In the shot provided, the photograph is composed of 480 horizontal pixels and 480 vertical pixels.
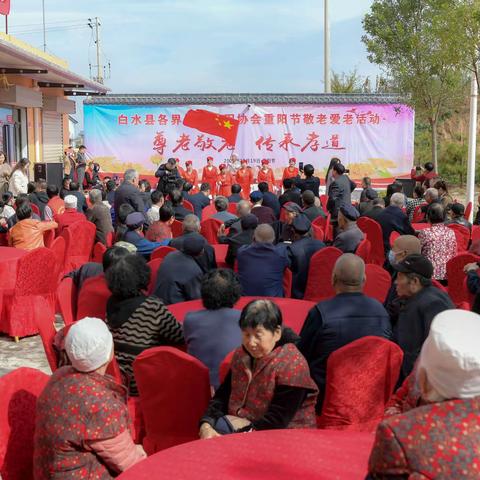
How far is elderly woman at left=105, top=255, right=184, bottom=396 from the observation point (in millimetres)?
3668

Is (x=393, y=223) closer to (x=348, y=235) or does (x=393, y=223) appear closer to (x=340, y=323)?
(x=348, y=235)

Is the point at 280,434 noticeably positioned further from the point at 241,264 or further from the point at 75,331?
the point at 241,264

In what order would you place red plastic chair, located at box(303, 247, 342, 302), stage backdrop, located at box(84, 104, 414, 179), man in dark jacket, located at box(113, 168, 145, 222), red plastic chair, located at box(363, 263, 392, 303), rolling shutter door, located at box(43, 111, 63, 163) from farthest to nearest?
stage backdrop, located at box(84, 104, 414, 179), rolling shutter door, located at box(43, 111, 63, 163), man in dark jacket, located at box(113, 168, 145, 222), red plastic chair, located at box(303, 247, 342, 302), red plastic chair, located at box(363, 263, 392, 303)

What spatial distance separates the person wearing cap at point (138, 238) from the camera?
20.5ft

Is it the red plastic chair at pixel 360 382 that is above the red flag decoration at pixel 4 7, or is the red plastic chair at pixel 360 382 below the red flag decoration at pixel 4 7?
below

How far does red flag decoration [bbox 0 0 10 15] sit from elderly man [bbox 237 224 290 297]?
13128mm

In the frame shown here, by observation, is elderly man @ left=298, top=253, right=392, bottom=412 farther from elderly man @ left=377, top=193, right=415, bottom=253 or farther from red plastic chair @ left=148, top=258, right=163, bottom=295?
elderly man @ left=377, top=193, right=415, bottom=253

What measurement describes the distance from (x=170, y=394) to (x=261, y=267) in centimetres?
240

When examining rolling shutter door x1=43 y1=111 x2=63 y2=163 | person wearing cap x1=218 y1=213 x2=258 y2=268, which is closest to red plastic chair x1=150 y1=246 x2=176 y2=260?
person wearing cap x1=218 y1=213 x2=258 y2=268

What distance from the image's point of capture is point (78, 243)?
25.1 ft

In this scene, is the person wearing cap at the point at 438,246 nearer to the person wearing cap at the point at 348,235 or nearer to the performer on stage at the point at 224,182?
the person wearing cap at the point at 348,235

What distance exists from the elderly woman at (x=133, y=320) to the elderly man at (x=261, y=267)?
1752 mm

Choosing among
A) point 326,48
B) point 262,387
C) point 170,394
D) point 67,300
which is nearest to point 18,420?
point 170,394

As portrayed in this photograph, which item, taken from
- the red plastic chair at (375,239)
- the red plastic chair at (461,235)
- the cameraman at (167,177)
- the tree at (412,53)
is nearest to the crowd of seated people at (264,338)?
the red plastic chair at (461,235)
